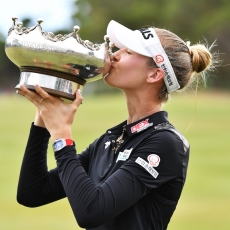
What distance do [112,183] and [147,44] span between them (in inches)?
30.4

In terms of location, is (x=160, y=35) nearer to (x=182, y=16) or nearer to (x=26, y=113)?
(x=26, y=113)

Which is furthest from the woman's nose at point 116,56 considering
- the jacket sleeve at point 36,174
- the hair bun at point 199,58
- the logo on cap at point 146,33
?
the jacket sleeve at point 36,174

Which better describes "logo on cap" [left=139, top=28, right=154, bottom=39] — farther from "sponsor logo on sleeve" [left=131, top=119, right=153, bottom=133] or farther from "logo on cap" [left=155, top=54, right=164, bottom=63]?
"sponsor logo on sleeve" [left=131, top=119, right=153, bottom=133]

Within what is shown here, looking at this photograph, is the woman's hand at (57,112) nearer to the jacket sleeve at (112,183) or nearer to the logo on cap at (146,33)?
the jacket sleeve at (112,183)

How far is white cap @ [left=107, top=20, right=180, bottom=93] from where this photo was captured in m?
3.35

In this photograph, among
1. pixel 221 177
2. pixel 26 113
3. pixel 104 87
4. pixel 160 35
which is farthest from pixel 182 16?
pixel 160 35

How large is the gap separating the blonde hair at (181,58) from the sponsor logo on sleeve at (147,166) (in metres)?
0.52

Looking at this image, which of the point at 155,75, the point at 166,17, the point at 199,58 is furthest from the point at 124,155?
the point at 166,17

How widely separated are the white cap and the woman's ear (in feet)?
0.07

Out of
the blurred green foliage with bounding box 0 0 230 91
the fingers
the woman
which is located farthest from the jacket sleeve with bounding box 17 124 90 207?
the blurred green foliage with bounding box 0 0 230 91

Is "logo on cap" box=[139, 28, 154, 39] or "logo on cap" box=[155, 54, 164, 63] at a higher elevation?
"logo on cap" box=[139, 28, 154, 39]

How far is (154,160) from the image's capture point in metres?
3.07

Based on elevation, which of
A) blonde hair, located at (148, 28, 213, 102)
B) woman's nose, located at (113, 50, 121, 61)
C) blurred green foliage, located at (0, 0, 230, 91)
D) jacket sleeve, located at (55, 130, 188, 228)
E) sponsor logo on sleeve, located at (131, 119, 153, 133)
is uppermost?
blurred green foliage, located at (0, 0, 230, 91)

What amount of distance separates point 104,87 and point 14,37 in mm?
62095
